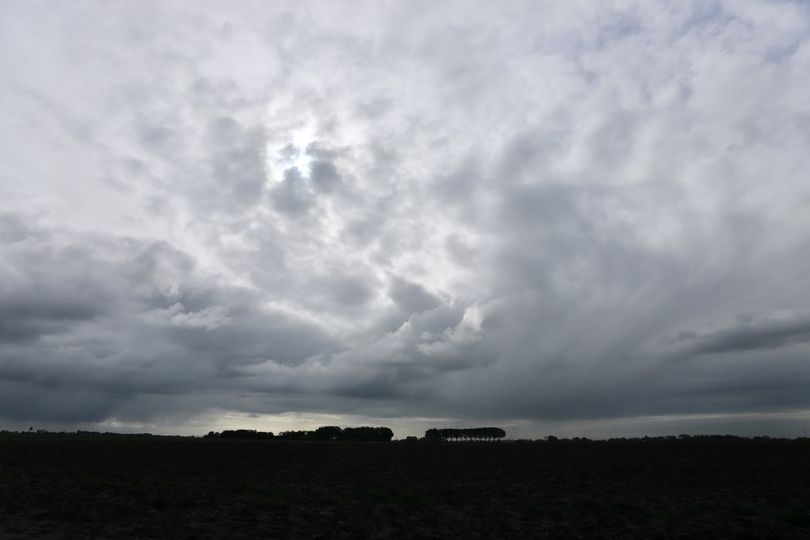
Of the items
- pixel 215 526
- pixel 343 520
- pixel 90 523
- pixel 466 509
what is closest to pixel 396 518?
pixel 343 520

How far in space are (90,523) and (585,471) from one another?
147 feet

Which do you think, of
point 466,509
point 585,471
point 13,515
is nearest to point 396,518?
point 466,509

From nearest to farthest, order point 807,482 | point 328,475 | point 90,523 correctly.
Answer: point 90,523, point 807,482, point 328,475

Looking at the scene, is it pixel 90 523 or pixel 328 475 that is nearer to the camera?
pixel 90 523

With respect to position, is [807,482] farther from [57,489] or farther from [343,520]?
[57,489]

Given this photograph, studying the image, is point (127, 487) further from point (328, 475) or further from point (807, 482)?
point (807, 482)

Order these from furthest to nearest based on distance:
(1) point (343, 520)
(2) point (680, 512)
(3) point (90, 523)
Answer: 1. (2) point (680, 512)
2. (1) point (343, 520)
3. (3) point (90, 523)

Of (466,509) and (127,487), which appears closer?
(466,509)

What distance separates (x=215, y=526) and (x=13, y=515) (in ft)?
29.8

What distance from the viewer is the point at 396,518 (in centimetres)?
2898

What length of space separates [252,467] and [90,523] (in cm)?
3665

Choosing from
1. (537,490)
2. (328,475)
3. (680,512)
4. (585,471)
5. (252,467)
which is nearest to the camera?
(680,512)

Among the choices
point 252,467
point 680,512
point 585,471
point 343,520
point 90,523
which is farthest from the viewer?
point 252,467

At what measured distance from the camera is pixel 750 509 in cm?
3056
